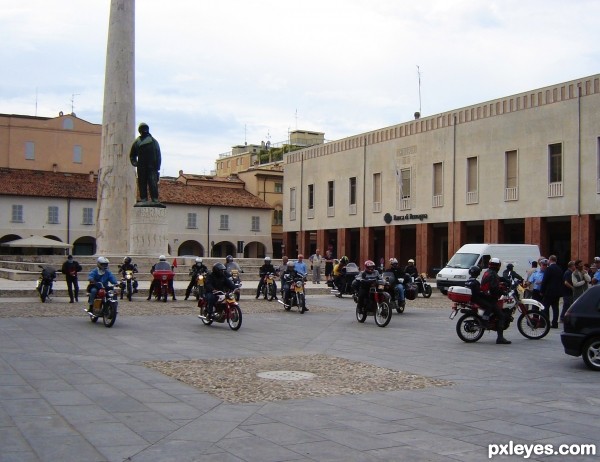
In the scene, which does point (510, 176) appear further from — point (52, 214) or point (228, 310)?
point (52, 214)

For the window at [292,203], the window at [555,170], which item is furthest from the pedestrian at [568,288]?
the window at [292,203]

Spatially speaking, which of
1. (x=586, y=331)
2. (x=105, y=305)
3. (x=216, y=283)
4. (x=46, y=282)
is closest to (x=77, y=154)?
(x=46, y=282)

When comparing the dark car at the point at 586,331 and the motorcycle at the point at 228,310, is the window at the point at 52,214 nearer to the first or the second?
the motorcycle at the point at 228,310

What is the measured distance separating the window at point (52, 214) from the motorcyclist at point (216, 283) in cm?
4684

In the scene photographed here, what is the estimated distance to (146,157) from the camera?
3322 centimetres

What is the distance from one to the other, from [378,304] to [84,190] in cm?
4859

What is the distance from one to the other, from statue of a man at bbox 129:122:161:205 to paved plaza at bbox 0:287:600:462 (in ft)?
56.2

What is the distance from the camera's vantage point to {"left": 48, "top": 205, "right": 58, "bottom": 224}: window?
200 feet

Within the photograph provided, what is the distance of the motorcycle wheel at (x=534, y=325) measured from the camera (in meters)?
15.9

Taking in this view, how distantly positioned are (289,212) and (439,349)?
2015 inches

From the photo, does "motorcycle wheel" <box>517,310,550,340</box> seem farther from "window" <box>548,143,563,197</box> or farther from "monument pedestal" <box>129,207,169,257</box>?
"window" <box>548,143,563,197</box>

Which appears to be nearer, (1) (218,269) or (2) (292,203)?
(1) (218,269)

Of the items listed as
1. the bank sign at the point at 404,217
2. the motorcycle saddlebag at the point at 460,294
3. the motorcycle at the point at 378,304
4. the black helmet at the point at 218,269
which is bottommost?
the motorcycle at the point at 378,304

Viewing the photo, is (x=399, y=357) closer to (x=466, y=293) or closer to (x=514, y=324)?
(x=466, y=293)
